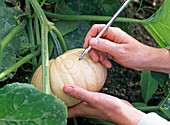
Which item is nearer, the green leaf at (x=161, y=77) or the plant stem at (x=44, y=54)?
the plant stem at (x=44, y=54)

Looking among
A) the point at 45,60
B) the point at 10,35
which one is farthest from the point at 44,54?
the point at 10,35

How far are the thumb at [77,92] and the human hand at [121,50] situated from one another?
0.50ft

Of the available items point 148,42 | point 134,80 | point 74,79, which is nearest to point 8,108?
point 74,79

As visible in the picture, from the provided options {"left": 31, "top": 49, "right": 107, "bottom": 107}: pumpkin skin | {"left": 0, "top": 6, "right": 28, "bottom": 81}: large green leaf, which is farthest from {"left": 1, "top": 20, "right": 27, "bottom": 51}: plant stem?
{"left": 31, "top": 49, "right": 107, "bottom": 107}: pumpkin skin

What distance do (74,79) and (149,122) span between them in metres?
0.34

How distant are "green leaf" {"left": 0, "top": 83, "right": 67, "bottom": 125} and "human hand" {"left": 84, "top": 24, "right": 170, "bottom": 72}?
373 millimetres

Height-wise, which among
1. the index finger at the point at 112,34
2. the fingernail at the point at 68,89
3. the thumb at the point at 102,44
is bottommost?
the fingernail at the point at 68,89

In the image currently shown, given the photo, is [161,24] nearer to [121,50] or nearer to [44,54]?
[121,50]

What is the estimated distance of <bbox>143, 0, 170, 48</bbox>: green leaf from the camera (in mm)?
1045

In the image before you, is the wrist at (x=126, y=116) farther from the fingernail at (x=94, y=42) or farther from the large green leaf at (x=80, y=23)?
the large green leaf at (x=80, y=23)

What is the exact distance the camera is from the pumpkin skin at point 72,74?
892mm

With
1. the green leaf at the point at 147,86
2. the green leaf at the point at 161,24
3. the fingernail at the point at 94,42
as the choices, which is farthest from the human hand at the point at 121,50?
the green leaf at the point at 147,86

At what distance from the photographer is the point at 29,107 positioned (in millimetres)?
573

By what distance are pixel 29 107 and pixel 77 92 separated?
30 cm
